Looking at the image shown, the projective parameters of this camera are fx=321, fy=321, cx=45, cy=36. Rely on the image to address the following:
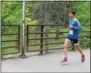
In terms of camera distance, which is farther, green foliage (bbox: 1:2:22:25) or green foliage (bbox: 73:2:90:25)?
green foliage (bbox: 73:2:90:25)

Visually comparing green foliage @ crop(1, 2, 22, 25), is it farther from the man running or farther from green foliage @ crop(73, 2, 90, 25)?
the man running

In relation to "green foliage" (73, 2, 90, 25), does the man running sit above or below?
below

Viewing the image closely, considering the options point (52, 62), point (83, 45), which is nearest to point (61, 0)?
point (83, 45)

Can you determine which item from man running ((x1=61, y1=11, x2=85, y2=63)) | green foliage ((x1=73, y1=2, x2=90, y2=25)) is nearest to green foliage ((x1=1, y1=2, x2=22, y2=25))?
green foliage ((x1=73, y1=2, x2=90, y2=25))

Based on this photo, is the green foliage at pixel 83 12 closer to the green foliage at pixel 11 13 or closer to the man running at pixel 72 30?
the green foliage at pixel 11 13

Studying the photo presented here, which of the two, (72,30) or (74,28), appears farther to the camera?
(72,30)

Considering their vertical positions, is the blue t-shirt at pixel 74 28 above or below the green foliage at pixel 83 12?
below

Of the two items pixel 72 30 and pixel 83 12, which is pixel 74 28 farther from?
pixel 83 12

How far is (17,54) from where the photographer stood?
39.5 feet

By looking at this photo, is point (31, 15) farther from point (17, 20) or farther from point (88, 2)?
point (88, 2)

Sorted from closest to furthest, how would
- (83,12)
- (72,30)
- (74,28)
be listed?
(74,28)
(72,30)
(83,12)

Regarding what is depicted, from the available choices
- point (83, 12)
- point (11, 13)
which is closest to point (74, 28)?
point (11, 13)

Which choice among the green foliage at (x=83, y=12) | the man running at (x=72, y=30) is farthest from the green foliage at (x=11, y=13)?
the man running at (x=72, y=30)

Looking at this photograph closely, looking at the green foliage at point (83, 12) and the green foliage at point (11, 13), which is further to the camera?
the green foliage at point (83, 12)
